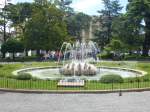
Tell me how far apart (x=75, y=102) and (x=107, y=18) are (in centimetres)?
6452

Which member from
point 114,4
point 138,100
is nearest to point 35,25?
point 114,4

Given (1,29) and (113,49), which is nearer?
(113,49)

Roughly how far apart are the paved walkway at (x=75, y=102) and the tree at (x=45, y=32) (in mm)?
37643

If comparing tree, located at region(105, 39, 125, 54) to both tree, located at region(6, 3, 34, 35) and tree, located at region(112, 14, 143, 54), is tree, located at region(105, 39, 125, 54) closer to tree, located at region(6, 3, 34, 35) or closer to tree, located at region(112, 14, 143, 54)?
tree, located at region(112, 14, 143, 54)

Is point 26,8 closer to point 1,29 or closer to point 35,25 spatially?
point 1,29

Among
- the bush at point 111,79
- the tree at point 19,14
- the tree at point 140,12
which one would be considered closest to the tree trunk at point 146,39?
the tree at point 140,12

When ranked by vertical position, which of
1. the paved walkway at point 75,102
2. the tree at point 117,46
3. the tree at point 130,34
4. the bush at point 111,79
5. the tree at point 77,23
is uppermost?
the tree at point 77,23

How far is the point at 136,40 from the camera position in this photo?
65625mm

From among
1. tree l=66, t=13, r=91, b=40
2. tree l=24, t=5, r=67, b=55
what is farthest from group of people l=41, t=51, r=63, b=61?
tree l=66, t=13, r=91, b=40

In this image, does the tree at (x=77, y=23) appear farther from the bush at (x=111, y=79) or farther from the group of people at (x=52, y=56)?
the bush at (x=111, y=79)

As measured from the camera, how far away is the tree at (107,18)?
3177 inches

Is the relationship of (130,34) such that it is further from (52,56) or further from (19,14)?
(19,14)

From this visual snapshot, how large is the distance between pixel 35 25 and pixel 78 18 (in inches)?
1531

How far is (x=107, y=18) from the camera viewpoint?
271 feet
